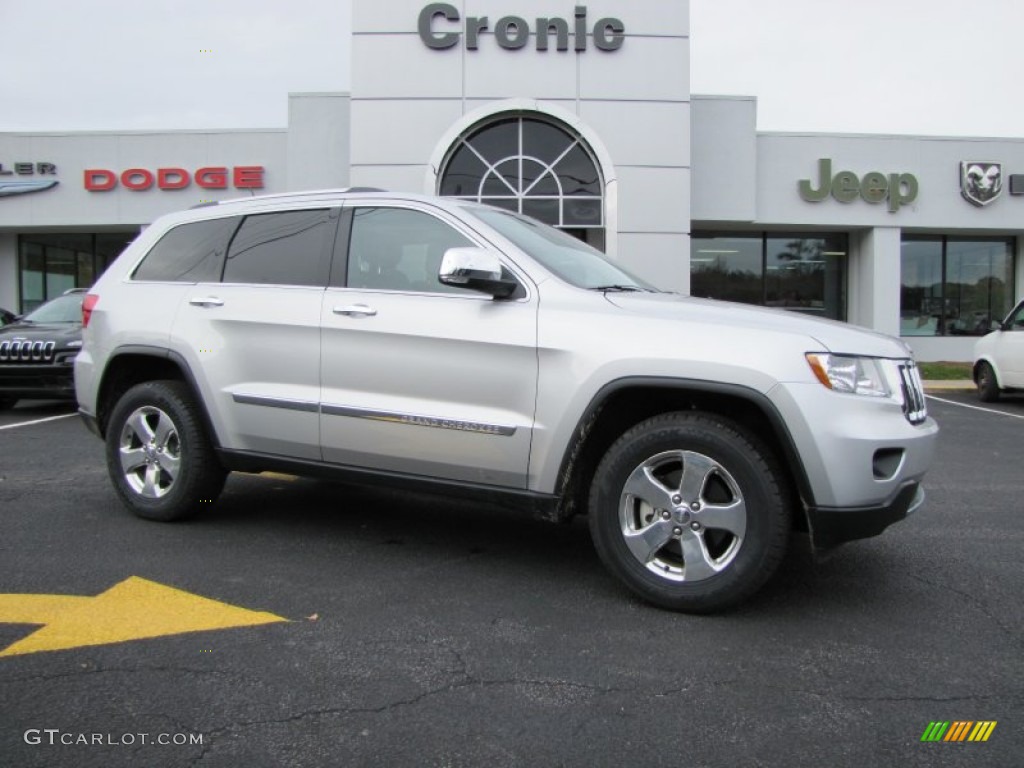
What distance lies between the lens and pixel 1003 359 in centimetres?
1216

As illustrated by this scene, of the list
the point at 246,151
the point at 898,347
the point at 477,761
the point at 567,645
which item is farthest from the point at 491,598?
the point at 246,151

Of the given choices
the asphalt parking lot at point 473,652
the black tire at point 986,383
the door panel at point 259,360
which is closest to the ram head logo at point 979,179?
the black tire at point 986,383

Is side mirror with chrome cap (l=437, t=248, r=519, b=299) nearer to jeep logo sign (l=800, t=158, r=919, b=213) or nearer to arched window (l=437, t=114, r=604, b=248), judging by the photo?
arched window (l=437, t=114, r=604, b=248)

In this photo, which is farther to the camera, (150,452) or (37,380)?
(37,380)

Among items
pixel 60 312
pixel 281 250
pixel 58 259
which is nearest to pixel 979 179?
pixel 60 312

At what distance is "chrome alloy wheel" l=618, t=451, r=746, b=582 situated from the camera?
331cm

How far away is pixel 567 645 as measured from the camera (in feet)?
10.3

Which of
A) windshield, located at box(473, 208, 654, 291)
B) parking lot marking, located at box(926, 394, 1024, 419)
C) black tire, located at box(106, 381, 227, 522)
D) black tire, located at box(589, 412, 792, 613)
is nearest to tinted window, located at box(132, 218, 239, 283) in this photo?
black tire, located at box(106, 381, 227, 522)

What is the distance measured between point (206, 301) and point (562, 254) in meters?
2.04

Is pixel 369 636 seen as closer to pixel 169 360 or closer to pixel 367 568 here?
pixel 367 568

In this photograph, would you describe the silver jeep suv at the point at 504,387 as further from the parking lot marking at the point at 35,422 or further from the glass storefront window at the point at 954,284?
the glass storefront window at the point at 954,284

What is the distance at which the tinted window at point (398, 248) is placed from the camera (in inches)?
159

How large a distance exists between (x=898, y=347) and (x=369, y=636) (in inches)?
101

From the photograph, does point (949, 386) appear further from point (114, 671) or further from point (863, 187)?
point (114, 671)
